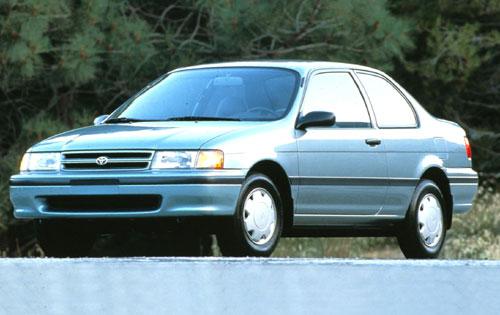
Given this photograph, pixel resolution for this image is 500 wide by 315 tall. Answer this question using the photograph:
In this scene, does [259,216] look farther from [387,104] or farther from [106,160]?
[387,104]

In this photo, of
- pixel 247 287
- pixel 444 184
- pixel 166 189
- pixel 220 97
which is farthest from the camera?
pixel 444 184

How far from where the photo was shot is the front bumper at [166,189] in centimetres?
873

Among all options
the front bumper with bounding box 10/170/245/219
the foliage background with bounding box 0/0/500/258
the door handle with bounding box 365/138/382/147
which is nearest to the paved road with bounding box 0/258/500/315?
the front bumper with bounding box 10/170/245/219

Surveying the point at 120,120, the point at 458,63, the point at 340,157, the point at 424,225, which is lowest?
the point at 458,63

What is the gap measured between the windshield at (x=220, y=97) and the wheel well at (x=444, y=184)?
162cm

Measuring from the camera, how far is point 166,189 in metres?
8.75

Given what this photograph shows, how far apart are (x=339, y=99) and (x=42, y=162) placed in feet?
7.54

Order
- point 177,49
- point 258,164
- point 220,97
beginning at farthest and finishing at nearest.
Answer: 1. point 177,49
2. point 220,97
3. point 258,164

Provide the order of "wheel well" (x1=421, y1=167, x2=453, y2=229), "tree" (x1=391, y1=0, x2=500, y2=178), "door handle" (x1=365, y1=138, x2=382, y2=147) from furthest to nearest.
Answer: "tree" (x1=391, y1=0, x2=500, y2=178)
"wheel well" (x1=421, y1=167, x2=453, y2=229)
"door handle" (x1=365, y1=138, x2=382, y2=147)

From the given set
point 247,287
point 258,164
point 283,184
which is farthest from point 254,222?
point 247,287

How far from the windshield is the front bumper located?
93cm

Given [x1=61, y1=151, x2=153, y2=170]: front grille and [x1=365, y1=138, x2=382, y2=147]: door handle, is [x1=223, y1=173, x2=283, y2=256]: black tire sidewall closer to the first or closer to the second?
[x1=61, y1=151, x2=153, y2=170]: front grille

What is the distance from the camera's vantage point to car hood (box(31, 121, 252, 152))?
29.1ft

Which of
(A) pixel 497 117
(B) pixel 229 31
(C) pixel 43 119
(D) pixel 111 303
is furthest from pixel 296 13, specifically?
(D) pixel 111 303
